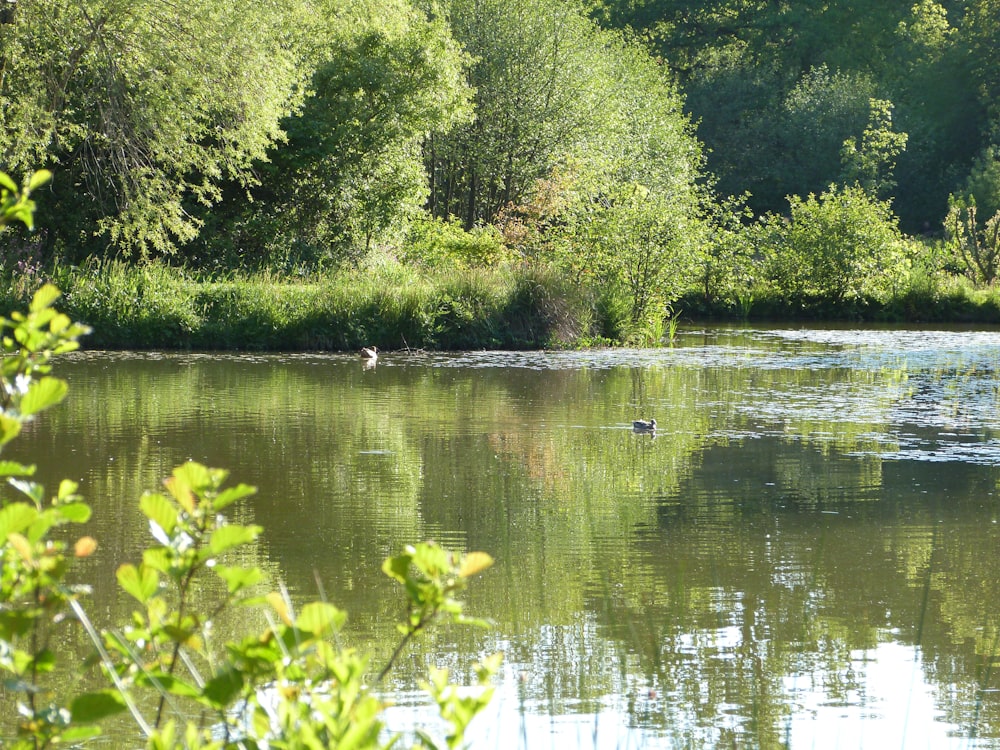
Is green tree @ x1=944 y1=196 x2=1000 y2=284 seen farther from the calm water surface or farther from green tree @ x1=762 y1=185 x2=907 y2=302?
the calm water surface

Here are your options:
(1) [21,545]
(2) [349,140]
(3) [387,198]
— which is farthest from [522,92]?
(1) [21,545]

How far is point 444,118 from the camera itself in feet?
78.7

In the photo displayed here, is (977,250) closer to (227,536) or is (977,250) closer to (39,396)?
(227,536)

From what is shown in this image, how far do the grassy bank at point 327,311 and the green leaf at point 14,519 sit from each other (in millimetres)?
17171

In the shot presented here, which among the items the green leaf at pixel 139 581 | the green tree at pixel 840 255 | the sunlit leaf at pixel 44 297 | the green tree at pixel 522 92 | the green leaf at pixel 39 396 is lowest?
the green leaf at pixel 139 581

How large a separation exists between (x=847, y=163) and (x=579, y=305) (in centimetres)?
2257

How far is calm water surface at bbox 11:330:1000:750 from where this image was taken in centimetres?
439

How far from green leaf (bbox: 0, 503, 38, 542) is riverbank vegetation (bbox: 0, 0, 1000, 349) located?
16.2 meters

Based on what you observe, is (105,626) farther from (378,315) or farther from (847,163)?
(847,163)

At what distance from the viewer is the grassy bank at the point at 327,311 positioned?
1869 centimetres

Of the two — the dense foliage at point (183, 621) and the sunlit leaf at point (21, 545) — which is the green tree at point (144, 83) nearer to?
the dense foliage at point (183, 621)

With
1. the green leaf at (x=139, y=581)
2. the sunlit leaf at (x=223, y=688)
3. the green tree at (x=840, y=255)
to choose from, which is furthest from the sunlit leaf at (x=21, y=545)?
the green tree at (x=840, y=255)

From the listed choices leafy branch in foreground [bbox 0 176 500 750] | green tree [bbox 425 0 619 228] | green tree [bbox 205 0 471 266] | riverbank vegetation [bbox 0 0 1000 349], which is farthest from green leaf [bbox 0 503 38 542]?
green tree [bbox 425 0 619 228]

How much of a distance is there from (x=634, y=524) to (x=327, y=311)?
40.9 ft
